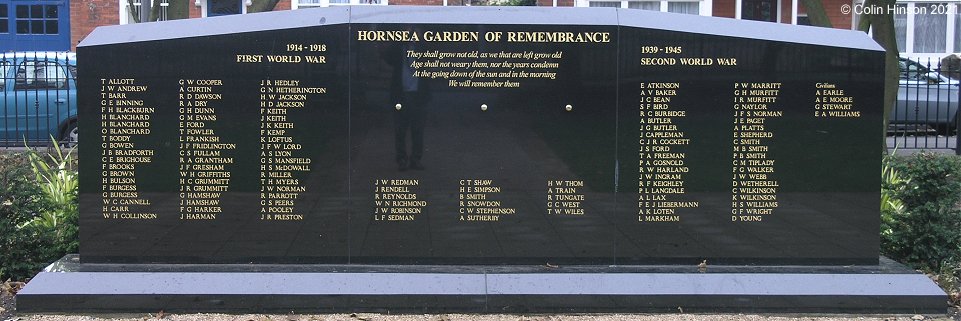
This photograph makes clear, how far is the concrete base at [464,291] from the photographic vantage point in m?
6.30

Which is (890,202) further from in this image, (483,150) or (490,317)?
(490,317)

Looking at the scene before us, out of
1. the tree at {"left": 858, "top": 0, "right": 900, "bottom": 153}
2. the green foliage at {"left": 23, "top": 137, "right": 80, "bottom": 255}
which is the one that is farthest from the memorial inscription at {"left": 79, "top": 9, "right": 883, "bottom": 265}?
the tree at {"left": 858, "top": 0, "right": 900, "bottom": 153}

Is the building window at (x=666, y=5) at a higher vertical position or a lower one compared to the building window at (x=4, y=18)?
higher

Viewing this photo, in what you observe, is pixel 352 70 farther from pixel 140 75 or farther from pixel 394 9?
pixel 140 75

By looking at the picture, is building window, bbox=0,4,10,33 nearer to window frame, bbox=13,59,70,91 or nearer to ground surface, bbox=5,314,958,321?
window frame, bbox=13,59,70,91

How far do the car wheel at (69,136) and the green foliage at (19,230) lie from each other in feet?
19.0

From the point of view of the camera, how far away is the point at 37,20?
20.8 m

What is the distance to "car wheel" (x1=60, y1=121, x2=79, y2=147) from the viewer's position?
13000 mm

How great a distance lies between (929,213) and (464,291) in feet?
11.9

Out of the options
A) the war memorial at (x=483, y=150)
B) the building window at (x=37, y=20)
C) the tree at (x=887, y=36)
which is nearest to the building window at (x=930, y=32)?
the tree at (x=887, y=36)

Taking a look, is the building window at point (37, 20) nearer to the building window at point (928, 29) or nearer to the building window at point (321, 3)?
the building window at point (321, 3)

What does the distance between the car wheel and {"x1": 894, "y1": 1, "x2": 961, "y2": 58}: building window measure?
1884 cm

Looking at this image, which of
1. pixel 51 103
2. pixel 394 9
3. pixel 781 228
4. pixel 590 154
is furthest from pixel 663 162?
pixel 51 103

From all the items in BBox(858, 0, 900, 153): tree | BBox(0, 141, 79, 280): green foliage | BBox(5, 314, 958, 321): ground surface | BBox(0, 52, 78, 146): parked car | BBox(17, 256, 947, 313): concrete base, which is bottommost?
BBox(5, 314, 958, 321): ground surface
